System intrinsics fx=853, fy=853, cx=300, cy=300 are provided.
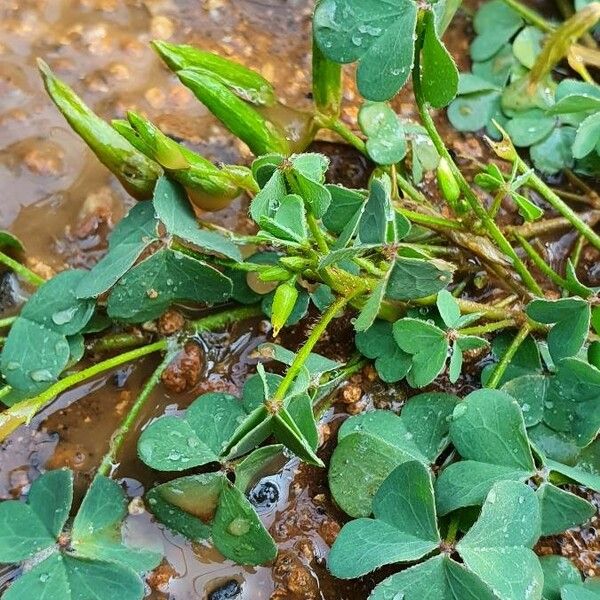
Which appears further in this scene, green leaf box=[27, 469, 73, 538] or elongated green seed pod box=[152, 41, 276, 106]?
elongated green seed pod box=[152, 41, 276, 106]

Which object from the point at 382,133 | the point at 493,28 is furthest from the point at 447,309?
the point at 493,28

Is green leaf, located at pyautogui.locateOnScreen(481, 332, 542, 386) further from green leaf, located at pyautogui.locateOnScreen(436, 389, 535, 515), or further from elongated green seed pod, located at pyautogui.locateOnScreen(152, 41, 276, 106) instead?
elongated green seed pod, located at pyautogui.locateOnScreen(152, 41, 276, 106)

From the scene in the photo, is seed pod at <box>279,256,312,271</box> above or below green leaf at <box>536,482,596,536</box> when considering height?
above

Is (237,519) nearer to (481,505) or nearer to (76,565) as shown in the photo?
(76,565)

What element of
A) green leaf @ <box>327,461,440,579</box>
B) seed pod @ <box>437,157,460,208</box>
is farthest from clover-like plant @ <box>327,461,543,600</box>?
seed pod @ <box>437,157,460,208</box>

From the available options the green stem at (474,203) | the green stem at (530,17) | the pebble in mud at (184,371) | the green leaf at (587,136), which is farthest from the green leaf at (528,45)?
the pebble in mud at (184,371)

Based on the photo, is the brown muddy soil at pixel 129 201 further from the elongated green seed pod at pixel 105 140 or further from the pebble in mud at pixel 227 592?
the elongated green seed pod at pixel 105 140
